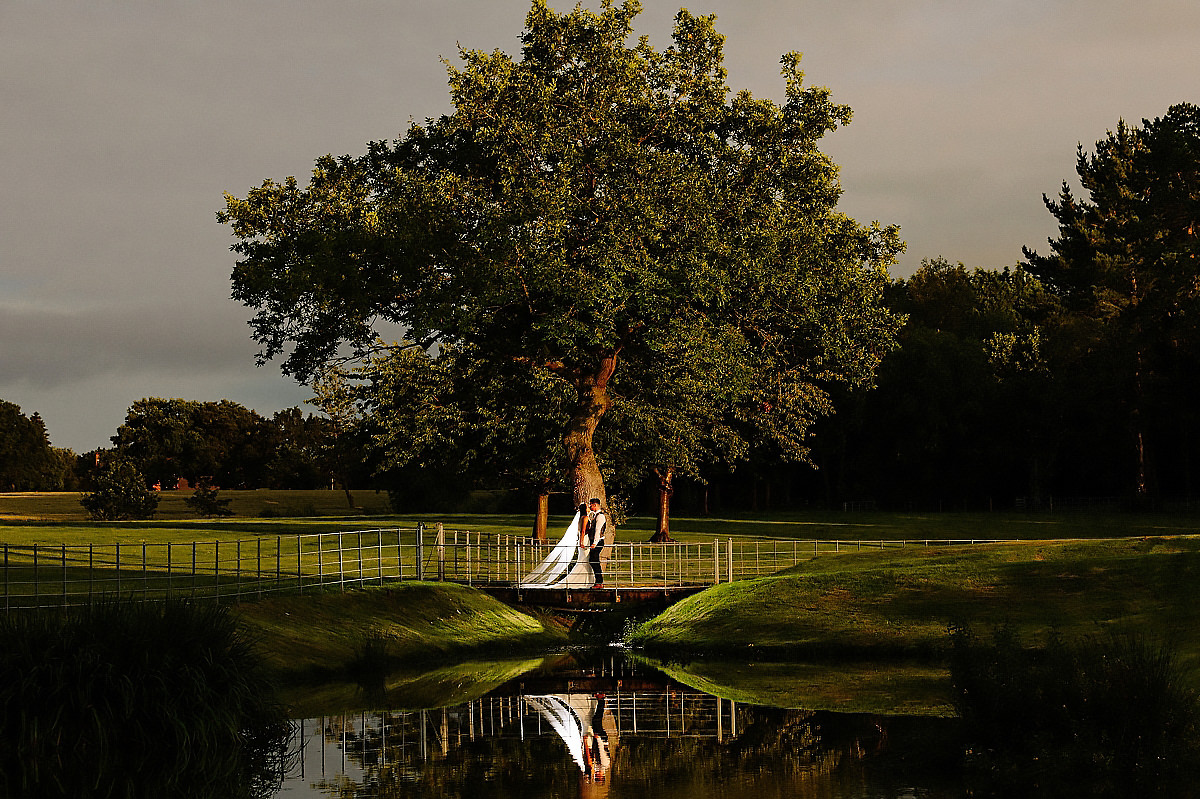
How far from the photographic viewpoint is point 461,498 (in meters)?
92.1

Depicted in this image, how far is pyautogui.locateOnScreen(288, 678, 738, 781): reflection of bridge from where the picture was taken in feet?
54.9

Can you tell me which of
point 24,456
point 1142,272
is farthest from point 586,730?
point 24,456

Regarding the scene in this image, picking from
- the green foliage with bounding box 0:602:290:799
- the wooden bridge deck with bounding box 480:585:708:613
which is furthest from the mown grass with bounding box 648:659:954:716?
the green foliage with bounding box 0:602:290:799

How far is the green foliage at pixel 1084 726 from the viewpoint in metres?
14.4

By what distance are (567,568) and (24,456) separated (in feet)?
382

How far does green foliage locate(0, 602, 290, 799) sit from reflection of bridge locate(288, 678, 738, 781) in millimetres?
803

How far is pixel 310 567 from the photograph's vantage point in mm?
41344

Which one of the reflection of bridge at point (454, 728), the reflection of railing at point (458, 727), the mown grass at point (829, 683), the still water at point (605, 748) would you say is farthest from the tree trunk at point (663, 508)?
the reflection of railing at point (458, 727)

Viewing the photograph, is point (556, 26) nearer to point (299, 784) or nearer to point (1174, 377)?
point (299, 784)

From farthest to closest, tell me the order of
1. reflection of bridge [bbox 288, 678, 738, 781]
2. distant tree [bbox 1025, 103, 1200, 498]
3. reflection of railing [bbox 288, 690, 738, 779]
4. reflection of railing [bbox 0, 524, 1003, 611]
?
distant tree [bbox 1025, 103, 1200, 498], reflection of railing [bbox 0, 524, 1003, 611], reflection of railing [bbox 288, 690, 738, 779], reflection of bridge [bbox 288, 678, 738, 781]

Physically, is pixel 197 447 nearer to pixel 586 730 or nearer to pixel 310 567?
pixel 310 567

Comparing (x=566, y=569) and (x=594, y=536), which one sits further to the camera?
(x=594, y=536)

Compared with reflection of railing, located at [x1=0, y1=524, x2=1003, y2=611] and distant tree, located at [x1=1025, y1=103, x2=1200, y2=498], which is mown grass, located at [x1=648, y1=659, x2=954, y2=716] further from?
distant tree, located at [x1=1025, y1=103, x2=1200, y2=498]

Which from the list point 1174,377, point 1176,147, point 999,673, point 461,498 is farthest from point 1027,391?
point 999,673
